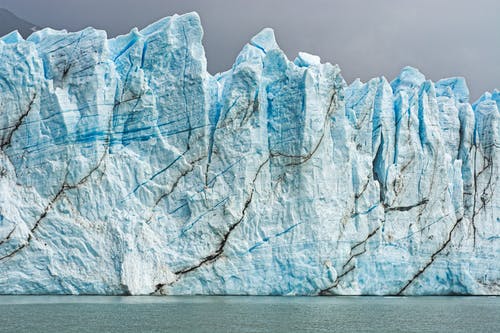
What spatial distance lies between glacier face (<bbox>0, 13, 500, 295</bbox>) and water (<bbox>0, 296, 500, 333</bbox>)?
43.8 inches

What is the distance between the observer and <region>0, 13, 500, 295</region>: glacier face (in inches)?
748

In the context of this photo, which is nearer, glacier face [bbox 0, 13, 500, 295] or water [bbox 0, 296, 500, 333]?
water [bbox 0, 296, 500, 333]

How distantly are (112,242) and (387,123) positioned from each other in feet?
32.6

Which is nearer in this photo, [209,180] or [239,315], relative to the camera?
[239,315]

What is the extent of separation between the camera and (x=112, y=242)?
1880cm

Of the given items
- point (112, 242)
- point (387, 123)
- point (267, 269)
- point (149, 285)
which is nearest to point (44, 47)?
point (112, 242)

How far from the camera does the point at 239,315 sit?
48.3 ft

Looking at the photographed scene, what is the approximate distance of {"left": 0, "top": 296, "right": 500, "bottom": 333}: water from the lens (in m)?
12.7

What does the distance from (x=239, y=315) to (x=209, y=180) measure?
6.35 m

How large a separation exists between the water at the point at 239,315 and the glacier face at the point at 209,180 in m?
1.11

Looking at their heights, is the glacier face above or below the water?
above

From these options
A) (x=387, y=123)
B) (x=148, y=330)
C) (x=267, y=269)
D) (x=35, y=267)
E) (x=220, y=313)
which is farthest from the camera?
(x=387, y=123)

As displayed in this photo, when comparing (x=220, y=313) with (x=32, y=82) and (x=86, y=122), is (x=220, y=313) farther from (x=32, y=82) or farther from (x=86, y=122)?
(x=32, y=82)

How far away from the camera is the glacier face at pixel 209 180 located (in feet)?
62.3
